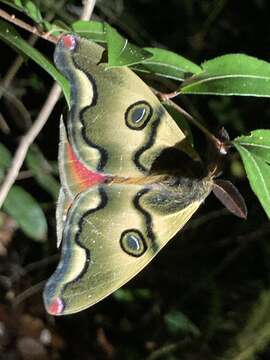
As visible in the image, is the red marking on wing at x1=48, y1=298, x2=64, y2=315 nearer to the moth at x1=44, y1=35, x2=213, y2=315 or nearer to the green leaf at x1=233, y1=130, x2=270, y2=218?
the moth at x1=44, y1=35, x2=213, y2=315

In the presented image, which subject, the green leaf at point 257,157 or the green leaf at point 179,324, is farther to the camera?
the green leaf at point 179,324

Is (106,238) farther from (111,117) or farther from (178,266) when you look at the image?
(178,266)

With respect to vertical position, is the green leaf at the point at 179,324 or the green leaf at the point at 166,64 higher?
the green leaf at the point at 166,64

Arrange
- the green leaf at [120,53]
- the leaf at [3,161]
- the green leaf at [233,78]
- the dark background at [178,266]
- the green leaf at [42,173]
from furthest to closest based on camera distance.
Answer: the dark background at [178,266]
the green leaf at [42,173]
the leaf at [3,161]
the green leaf at [233,78]
the green leaf at [120,53]

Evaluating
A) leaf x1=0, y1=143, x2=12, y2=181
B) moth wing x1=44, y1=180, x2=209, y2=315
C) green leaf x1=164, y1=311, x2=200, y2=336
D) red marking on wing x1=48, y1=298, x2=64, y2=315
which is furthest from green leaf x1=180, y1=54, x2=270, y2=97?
green leaf x1=164, y1=311, x2=200, y2=336

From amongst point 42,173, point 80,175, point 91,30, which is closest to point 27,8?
point 91,30

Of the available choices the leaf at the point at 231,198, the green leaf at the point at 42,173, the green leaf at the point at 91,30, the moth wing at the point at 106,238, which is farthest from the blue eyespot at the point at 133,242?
the green leaf at the point at 42,173

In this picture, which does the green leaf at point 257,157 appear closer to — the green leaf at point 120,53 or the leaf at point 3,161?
the green leaf at point 120,53
